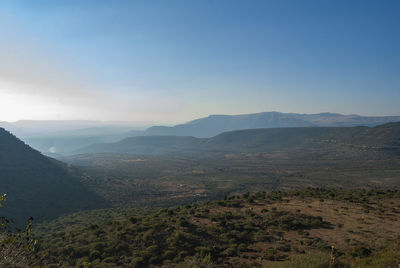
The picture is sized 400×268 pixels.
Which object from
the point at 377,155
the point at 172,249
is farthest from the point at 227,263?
the point at 377,155

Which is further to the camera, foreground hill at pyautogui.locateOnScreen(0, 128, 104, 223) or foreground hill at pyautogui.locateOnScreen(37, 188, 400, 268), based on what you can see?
foreground hill at pyautogui.locateOnScreen(0, 128, 104, 223)

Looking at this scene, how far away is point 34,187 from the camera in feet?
158

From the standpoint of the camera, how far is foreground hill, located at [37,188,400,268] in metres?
10.4

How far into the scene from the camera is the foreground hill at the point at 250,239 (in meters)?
A: 10.4

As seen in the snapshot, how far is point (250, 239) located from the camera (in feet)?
45.4

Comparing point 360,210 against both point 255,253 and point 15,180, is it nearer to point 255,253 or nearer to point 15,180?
point 255,253

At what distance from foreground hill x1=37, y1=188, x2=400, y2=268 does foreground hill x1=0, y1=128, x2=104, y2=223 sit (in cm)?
3211

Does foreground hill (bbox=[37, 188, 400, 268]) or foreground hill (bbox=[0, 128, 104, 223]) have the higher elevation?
foreground hill (bbox=[37, 188, 400, 268])

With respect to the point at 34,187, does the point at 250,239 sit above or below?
above

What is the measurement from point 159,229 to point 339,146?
158981 mm

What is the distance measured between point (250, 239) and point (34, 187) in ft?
175

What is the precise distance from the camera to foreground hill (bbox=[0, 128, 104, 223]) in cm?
4128

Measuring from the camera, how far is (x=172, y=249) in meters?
13.1

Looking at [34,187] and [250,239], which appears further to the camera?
[34,187]
